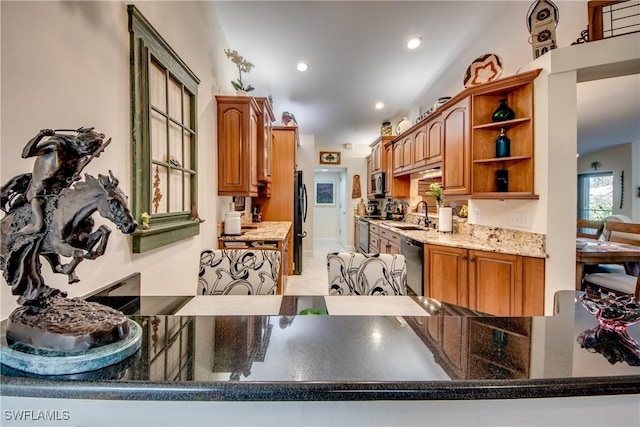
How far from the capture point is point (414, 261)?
10.5 ft

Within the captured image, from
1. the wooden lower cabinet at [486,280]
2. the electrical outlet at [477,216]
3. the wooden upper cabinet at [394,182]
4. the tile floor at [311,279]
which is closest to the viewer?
the wooden lower cabinet at [486,280]

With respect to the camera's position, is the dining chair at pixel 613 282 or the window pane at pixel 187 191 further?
the dining chair at pixel 613 282

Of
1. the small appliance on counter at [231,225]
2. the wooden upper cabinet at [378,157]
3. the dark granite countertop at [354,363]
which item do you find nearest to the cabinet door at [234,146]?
the small appliance on counter at [231,225]

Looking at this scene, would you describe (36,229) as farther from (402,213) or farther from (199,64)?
(402,213)

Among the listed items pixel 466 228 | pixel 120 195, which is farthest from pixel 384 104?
pixel 120 195

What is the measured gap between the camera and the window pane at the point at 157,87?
1.55 metres

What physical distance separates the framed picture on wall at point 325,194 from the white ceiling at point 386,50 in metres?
3.96

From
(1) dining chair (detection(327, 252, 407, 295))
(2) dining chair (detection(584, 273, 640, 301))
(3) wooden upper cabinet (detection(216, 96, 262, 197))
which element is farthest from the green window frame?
(2) dining chair (detection(584, 273, 640, 301))

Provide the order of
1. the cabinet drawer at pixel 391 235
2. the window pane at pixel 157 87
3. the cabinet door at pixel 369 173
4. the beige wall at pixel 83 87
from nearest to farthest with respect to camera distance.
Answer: the beige wall at pixel 83 87 < the window pane at pixel 157 87 < the cabinet drawer at pixel 391 235 < the cabinet door at pixel 369 173

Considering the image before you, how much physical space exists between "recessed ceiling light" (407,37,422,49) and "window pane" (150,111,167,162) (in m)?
2.65

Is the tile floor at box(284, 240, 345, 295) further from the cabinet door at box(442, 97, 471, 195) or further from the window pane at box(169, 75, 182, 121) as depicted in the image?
the window pane at box(169, 75, 182, 121)

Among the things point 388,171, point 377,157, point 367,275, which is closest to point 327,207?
point 377,157

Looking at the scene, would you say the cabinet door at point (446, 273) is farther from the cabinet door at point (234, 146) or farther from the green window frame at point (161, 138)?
the green window frame at point (161, 138)

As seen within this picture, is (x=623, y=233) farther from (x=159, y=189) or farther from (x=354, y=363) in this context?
(x=159, y=189)
